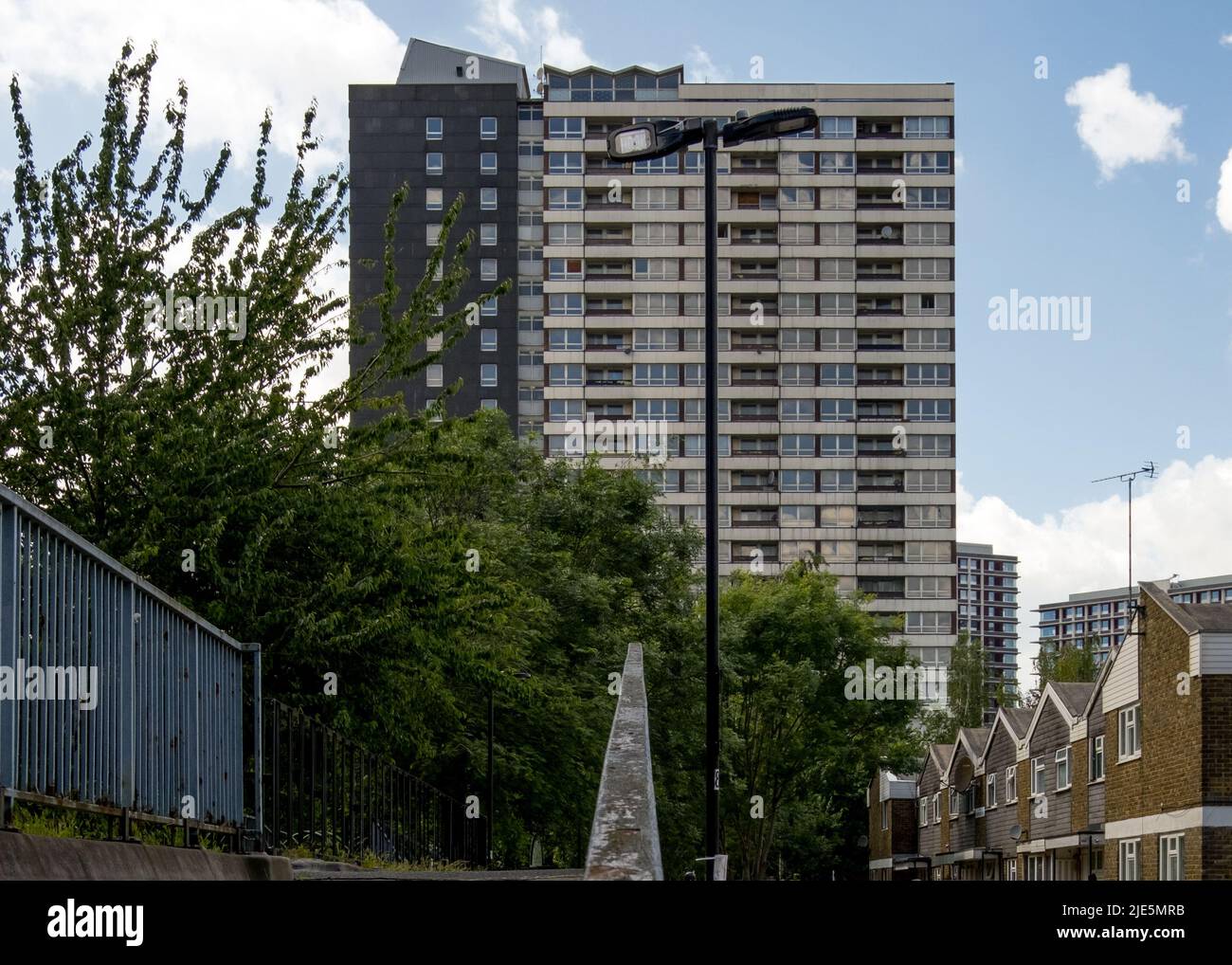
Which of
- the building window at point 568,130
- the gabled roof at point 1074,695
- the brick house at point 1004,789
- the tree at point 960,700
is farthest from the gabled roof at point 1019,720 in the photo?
the building window at point 568,130

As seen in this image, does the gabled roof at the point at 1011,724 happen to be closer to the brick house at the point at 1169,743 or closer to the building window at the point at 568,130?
the brick house at the point at 1169,743

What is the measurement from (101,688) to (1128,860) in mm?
36578

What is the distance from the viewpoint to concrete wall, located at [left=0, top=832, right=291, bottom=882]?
4.36 m

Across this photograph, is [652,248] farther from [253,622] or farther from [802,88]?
[253,622]

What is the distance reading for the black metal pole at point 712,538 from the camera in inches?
639

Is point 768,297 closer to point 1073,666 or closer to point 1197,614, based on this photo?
point 1073,666

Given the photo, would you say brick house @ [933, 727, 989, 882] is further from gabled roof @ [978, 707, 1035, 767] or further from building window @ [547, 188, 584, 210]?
building window @ [547, 188, 584, 210]

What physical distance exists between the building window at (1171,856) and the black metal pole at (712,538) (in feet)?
70.8

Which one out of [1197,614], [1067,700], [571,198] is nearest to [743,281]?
[571,198]

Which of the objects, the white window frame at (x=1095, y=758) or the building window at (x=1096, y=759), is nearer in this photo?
the white window frame at (x=1095, y=758)

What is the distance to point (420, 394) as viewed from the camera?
107m

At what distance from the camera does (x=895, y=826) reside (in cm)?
7031

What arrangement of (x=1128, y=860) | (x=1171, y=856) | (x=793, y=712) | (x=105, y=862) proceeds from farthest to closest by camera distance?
(x=793, y=712)
(x=1128, y=860)
(x=1171, y=856)
(x=105, y=862)

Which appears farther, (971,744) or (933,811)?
(933,811)
